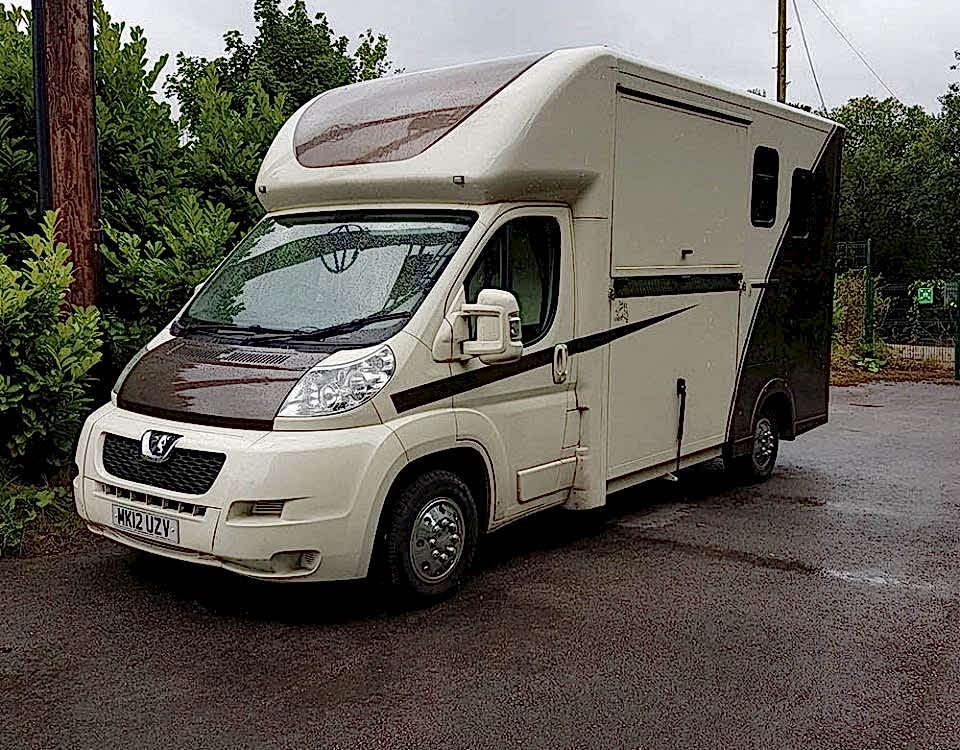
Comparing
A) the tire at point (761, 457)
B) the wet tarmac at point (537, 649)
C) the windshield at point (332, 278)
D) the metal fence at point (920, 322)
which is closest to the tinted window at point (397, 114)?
the windshield at point (332, 278)

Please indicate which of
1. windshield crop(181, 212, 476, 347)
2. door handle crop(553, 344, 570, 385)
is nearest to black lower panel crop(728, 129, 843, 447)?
door handle crop(553, 344, 570, 385)

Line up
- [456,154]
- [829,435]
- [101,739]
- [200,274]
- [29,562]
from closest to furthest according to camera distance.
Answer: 1. [101,739]
2. [456,154]
3. [29,562]
4. [200,274]
5. [829,435]

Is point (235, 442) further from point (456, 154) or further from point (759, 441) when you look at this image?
point (759, 441)

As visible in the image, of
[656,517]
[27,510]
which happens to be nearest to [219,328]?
[27,510]

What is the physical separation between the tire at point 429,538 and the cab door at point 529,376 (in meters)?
0.28

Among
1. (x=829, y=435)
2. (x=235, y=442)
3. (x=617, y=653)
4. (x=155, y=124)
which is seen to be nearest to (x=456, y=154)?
(x=235, y=442)

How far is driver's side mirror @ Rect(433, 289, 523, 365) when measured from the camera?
5.57 m

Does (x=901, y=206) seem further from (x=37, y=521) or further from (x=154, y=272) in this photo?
(x=37, y=521)

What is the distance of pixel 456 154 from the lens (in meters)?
Answer: 5.91

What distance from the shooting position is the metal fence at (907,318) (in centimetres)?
1836

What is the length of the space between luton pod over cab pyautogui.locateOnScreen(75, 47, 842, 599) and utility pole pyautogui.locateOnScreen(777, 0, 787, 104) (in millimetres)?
17192

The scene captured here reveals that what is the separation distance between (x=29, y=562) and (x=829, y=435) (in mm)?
8149

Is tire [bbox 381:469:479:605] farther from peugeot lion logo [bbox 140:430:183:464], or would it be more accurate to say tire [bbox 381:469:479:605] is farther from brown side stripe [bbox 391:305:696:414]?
peugeot lion logo [bbox 140:430:183:464]

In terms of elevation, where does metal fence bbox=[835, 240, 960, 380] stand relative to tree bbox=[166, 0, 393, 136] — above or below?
below
